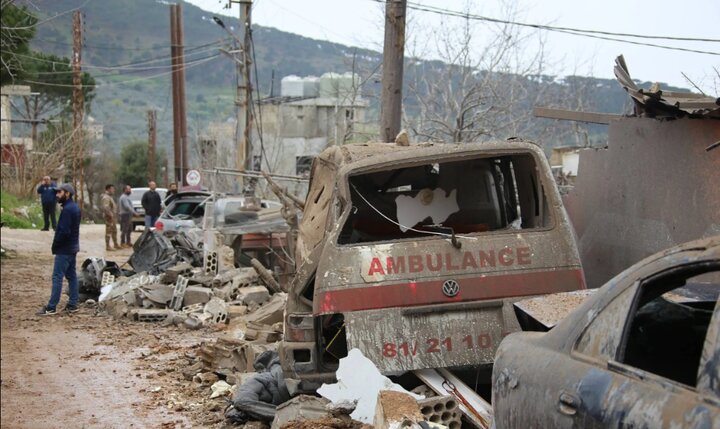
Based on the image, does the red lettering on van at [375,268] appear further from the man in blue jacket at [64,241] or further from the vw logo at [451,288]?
the man in blue jacket at [64,241]

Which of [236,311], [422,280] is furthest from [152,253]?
[422,280]

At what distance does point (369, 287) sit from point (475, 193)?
1924 millimetres

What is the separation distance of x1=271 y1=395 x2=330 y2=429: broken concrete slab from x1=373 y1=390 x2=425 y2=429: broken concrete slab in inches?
28.9

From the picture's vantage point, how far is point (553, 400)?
13.0 feet

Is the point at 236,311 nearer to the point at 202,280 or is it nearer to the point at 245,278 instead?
the point at 245,278

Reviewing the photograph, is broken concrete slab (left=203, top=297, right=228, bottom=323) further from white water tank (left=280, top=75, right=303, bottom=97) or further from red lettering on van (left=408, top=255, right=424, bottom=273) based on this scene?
white water tank (left=280, top=75, right=303, bottom=97)

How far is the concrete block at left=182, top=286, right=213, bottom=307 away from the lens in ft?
47.6

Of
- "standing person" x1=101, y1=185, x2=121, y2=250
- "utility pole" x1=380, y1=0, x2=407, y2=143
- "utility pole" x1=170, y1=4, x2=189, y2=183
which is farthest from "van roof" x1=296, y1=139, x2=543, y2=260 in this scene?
"utility pole" x1=170, y1=4, x2=189, y2=183

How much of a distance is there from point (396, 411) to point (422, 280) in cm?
123

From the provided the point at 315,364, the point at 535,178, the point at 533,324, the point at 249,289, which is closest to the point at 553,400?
the point at 533,324

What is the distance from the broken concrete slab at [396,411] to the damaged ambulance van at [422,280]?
68cm

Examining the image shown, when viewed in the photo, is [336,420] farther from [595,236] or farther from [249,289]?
[249,289]

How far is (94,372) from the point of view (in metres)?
10.1

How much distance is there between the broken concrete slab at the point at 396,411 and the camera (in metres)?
5.51
